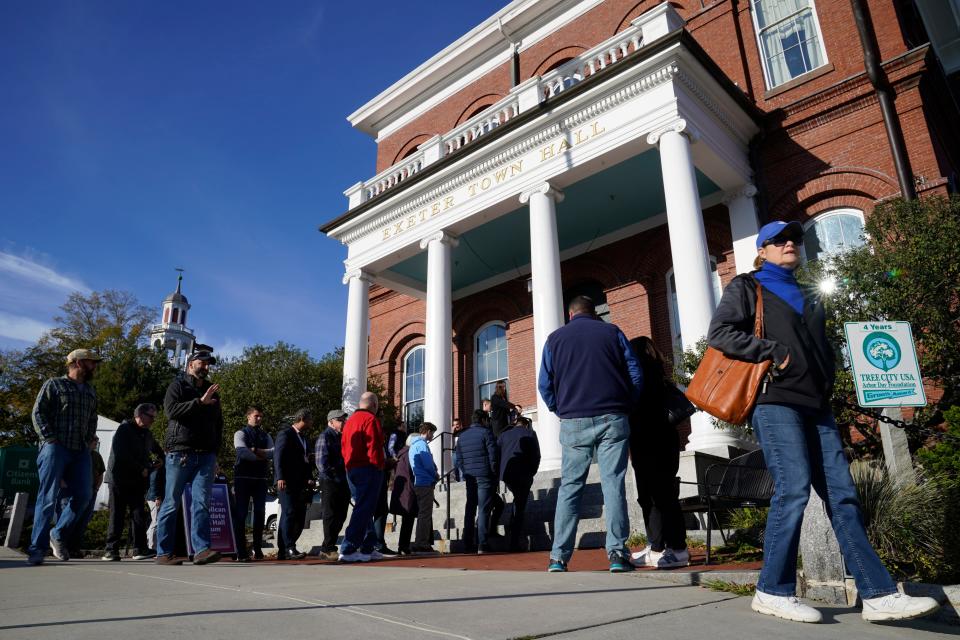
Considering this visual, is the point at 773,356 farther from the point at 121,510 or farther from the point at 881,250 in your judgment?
the point at 121,510

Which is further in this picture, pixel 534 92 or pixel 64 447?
pixel 534 92

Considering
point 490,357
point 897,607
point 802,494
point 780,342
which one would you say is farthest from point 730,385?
point 490,357

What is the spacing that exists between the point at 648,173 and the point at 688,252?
361 cm

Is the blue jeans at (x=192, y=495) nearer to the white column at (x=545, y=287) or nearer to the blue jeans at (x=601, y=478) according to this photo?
the blue jeans at (x=601, y=478)

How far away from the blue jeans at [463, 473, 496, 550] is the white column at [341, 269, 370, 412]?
6334mm

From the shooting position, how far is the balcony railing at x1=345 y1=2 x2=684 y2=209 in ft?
38.2

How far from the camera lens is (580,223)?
49.9 ft

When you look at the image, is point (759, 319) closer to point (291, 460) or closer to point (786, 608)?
point (786, 608)

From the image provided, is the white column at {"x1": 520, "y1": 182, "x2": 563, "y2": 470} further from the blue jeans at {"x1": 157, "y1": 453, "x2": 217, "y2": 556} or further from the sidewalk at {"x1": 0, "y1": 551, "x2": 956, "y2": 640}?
the sidewalk at {"x1": 0, "y1": 551, "x2": 956, "y2": 640}

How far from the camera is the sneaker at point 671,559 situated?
460 centimetres

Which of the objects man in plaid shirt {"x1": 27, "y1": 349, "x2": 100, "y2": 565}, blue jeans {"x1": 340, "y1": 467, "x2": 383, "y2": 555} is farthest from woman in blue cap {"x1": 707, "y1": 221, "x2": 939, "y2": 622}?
man in plaid shirt {"x1": 27, "y1": 349, "x2": 100, "y2": 565}

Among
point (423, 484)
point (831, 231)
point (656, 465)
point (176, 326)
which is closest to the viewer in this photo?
point (656, 465)

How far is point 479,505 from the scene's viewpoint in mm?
7996

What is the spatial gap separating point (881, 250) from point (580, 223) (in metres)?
8.16
